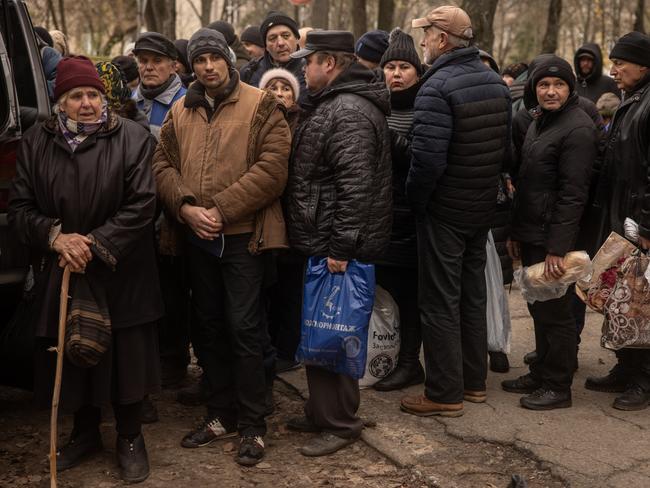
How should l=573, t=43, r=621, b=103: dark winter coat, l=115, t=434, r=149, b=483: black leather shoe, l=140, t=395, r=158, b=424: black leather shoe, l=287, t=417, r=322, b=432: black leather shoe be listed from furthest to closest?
l=573, t=43, r=621, b=103: dark winter coat
l=140, t=395, r=158, b=424: black leather shoe
l=287, t=417, r=322, b=432: black leather shoe
l=115, t=434, r=149, b=483: black leather shoe

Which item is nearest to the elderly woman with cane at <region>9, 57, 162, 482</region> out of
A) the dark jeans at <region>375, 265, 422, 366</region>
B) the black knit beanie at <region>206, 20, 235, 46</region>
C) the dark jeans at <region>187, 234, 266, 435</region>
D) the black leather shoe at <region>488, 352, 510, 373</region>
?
the dark jeans at <region>187, 234, 266, 435</region>

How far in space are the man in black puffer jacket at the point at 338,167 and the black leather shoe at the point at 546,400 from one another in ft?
4.03

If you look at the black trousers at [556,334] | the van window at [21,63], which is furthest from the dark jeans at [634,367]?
the van window at [21,63]

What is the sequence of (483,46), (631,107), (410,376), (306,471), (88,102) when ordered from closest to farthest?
(88,102)
(306,471)
(631,107)
(410,376)
(483,46)

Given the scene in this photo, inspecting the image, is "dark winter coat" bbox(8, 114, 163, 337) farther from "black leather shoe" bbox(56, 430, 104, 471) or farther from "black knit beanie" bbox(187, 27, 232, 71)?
"black leather shoe" bbox(56, 430, 104, 471)

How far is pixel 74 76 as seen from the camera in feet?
13.1

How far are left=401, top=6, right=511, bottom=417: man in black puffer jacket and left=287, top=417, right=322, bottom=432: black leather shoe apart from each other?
60 cm

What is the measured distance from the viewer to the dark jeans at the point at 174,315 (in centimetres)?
527

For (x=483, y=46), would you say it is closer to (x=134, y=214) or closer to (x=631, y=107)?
(x=631, y=107)

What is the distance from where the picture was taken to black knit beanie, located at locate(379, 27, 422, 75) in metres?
5.25

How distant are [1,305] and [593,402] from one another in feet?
11.4

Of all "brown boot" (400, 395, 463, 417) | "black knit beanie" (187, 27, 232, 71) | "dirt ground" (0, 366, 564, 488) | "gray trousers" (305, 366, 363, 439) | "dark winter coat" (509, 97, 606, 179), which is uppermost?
"black knit beanie" (187, 27, 232, 71)

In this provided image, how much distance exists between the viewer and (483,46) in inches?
479

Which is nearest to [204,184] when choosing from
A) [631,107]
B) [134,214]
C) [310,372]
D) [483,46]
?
[134,214]
